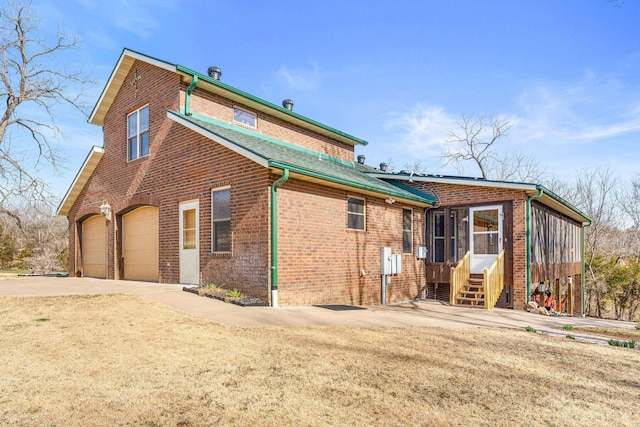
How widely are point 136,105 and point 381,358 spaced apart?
12.7 metres

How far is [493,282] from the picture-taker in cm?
1270

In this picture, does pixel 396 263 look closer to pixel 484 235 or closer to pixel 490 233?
pixel 490 233

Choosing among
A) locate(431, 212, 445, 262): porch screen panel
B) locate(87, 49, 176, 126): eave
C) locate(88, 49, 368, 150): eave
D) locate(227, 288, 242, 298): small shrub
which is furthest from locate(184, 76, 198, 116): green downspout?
locate(431, 212, 445, 262): porch screen panel

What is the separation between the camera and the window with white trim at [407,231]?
48.1ft

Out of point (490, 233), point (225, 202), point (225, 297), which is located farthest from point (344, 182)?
point (490, 233)

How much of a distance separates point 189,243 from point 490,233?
33.0 feet

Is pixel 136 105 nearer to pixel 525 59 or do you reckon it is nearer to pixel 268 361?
pixel 268 361

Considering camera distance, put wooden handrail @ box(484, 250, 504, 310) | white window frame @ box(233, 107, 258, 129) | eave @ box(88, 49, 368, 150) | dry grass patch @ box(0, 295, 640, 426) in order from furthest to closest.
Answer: white window frame @ box(233, 107, 258, 129) < eave @ box(88, 49, 368, 150) < wooden handrail @ box(484, 250, 504, 310) < dry grass patch @ box(0, 295, 640, 426)

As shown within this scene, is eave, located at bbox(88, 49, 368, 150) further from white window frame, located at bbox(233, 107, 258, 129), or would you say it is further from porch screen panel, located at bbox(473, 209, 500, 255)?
porch screen panel, located at bbox(473, 209, 500, 255)

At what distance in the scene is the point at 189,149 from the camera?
39.3 feet

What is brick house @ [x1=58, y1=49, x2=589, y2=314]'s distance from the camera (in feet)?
33.7

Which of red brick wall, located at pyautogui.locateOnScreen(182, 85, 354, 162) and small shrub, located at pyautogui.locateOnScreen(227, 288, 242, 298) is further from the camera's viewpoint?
red brick wall, located at pyautogui.locateOnScreen(182, 85, 354, 162)

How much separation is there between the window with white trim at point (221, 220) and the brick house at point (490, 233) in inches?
283

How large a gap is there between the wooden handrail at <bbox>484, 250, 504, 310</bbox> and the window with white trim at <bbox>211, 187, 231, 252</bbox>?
7544 millimetres
